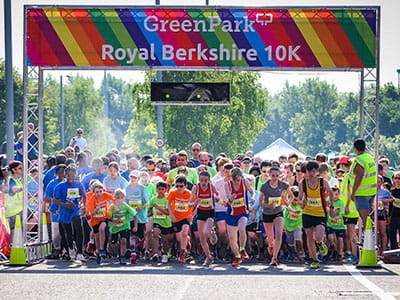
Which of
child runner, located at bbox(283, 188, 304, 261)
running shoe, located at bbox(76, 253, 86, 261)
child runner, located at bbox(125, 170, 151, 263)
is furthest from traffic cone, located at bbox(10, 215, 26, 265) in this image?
child runner, located at bbox(283, 188, 304, 261)

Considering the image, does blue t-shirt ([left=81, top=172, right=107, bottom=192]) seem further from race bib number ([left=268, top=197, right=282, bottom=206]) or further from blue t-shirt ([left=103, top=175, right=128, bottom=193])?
race bib number ([left=268, top=197, right=282, bottom=206])

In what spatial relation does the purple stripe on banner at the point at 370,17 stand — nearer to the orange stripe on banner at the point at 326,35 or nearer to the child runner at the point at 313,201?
the orange stripe on banner at the point at 326,35

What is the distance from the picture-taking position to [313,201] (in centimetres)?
A: 1526

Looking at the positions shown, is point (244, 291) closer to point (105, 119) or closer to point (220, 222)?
point (220, 222)

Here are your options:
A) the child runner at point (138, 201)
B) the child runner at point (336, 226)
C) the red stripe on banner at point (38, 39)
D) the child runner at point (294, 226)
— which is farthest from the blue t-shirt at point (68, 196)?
the child runner at point (336, 226)

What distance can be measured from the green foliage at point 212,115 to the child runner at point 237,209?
981 inches

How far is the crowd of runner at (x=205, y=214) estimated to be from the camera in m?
15.6

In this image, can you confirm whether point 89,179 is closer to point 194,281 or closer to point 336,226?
point 336,226

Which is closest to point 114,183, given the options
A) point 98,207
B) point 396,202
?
point 98,207

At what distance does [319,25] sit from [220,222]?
4202 mm

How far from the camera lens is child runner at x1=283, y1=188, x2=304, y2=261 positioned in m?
16.5

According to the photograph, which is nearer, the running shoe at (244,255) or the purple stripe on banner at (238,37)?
Answer: the running shoe at (244,255)

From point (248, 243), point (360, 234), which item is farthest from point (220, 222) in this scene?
point (360, 234)

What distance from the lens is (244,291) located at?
11992mm
